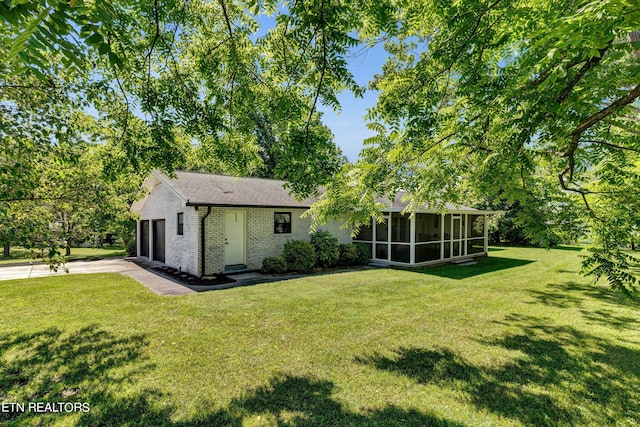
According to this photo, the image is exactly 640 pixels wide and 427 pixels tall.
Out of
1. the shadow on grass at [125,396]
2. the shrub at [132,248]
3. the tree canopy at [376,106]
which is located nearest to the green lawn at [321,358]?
the shadow on grass at [125,396]

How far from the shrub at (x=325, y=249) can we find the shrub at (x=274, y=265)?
5.85 ft

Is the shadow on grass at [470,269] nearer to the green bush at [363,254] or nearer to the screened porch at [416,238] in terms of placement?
the screened porch at [416,238]

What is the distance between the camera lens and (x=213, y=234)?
1139 centimetres

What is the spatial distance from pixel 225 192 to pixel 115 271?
5691 mm

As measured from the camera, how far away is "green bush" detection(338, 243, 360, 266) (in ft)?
46.2

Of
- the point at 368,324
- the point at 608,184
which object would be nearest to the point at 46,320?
the point at 368,324

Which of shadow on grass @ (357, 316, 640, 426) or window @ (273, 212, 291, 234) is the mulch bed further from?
shadow on grass @ (357, 316, 640, 426)

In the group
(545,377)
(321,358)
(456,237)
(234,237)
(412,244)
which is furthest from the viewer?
(456,237)

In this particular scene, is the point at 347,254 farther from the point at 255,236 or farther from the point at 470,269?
the point at 470,269

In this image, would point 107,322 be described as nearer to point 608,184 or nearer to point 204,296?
point 204,296

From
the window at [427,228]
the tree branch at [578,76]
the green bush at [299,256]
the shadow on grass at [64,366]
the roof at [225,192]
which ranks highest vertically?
the tree branch at [578,76]

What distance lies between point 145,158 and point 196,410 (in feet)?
13.0

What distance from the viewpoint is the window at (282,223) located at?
13.2m

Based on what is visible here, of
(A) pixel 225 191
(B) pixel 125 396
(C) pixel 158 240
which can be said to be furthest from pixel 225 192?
(B) pixel 125 396
